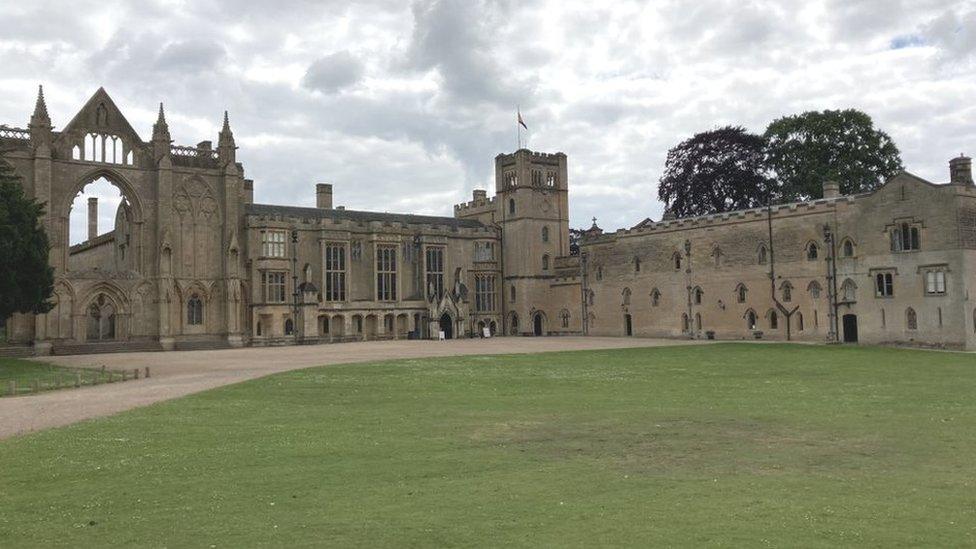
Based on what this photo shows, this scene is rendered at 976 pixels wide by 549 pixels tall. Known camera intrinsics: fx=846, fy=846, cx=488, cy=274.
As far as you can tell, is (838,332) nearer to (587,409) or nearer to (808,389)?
(808,389)

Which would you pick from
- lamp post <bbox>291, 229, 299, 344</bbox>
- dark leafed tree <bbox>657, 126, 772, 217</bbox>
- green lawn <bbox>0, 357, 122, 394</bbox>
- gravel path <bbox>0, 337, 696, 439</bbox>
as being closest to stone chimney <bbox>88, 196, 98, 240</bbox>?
lamp post <bbox>291, 229, 299, 344</bbox>

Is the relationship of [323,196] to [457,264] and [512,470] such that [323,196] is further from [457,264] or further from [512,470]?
[512,470]

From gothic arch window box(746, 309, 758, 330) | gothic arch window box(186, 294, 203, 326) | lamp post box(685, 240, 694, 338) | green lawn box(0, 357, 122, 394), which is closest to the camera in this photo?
green lawn box(0, 357, 122, 394)

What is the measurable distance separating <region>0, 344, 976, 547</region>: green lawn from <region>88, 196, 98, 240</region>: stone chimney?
213 feet

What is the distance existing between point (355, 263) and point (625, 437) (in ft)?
186

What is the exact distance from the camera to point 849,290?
2092 inches

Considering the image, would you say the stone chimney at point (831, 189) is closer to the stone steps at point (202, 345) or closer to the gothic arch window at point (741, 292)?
the gothic arch window at point (741, 292)

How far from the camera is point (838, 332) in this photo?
53.6m

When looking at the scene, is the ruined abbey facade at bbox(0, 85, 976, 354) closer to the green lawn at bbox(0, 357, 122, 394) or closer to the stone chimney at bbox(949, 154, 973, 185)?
the stone chimney at bbox(949, 154, 973, 185)

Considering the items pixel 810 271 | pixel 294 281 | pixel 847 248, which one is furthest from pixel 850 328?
pixel 294 281

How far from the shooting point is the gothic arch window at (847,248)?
2095 inches

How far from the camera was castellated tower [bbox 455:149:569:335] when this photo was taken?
76375mm

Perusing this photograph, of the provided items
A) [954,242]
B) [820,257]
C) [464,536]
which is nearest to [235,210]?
[820,257]

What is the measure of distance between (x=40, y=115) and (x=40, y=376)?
97.0 ft
